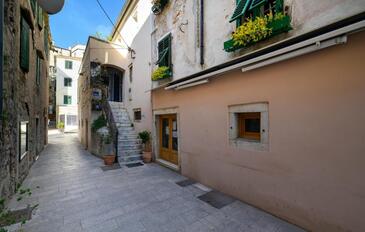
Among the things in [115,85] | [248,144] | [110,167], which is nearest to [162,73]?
→ [248,144]

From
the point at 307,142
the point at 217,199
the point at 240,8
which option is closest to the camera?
the point at 307,142

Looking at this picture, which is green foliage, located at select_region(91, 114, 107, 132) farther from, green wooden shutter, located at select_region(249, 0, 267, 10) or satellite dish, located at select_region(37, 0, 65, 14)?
green wooden shutter, located at select_region(249, 0, 267, 10)

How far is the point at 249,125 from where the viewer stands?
4145mm

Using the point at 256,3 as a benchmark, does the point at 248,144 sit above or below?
below

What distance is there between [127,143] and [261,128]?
20.6ft

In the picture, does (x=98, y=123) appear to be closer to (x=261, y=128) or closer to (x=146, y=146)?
(x=146, y=146)

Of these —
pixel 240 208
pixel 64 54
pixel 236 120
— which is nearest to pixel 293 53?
pixel 236 120

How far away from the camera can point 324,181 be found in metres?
2.76

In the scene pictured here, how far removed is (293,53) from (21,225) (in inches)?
211

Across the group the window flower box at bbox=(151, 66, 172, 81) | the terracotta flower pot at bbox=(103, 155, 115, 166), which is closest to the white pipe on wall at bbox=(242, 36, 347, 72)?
the window flower box at bbox=(151, 66, 172, 81)

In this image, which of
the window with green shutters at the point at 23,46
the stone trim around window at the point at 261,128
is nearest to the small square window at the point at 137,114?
the window with green shutters at the point at 23,46

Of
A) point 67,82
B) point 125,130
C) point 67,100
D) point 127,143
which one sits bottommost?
point 127,143

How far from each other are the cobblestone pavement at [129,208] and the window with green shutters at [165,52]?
3.98m

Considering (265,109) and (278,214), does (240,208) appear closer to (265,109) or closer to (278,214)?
(278,214)
